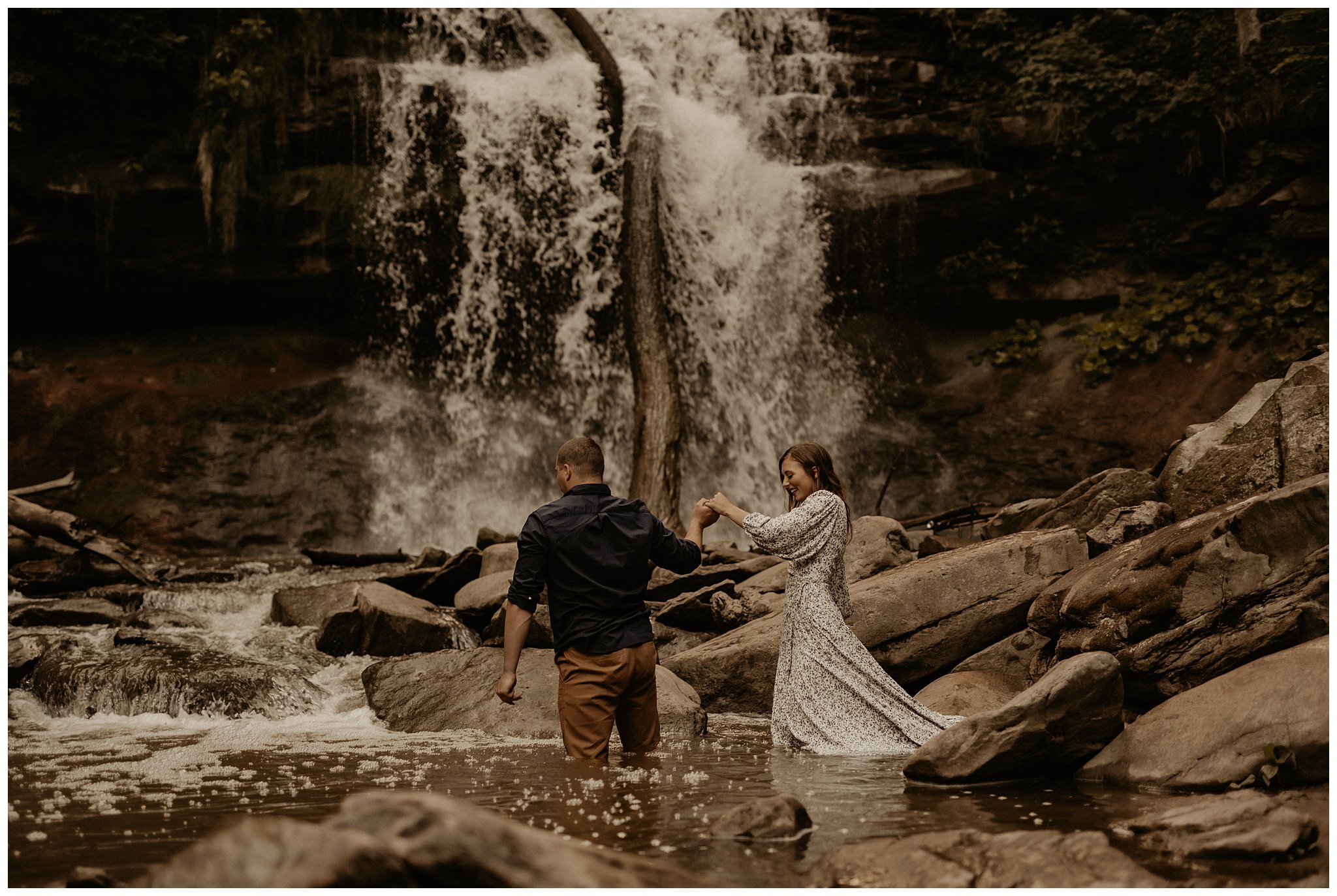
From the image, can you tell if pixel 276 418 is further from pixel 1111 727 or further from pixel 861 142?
pixel 1111 727

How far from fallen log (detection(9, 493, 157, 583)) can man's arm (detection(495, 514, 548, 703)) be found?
724 cm

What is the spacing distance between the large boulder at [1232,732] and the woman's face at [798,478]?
2.10 m

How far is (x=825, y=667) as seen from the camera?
5918 mm

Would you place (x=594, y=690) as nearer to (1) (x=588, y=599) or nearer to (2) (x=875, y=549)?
(1) (x=588, y=599)

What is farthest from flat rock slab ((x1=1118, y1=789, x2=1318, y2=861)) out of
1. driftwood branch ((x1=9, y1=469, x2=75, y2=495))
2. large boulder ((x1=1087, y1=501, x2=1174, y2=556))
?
driftwood branch ((x1=9, y1=469, x2=75, y2=495))

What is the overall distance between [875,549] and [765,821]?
4684 millimetres

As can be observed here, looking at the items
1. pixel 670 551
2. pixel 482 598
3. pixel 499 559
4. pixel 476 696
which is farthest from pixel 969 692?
pixel 499 559

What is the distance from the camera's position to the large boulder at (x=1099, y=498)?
25.0 ft

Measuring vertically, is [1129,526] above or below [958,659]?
above

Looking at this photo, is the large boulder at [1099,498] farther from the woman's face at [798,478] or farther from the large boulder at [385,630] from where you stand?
the large boulder at [385,630]

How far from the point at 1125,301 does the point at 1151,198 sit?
179cm

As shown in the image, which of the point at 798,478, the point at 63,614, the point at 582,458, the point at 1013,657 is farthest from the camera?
the point at 63,614

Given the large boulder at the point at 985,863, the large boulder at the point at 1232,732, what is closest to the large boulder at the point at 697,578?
the large boulder at the point at 1232,732

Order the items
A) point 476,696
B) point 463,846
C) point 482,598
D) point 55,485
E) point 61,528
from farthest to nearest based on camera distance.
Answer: point 61,528 → point 55,485 → point 482,598 → point 476,696 → point 463,846
